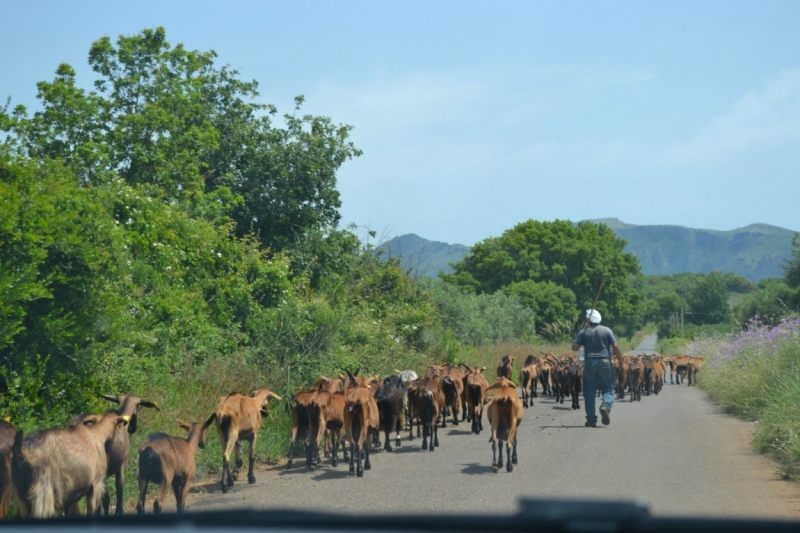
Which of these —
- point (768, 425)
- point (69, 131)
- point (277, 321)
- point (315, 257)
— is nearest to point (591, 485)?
point (768, 425)

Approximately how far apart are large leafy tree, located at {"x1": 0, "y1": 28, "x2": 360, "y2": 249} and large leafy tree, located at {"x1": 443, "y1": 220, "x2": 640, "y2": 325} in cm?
4963

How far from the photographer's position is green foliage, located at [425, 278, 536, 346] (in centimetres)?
3678

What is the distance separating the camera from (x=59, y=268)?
1159cm

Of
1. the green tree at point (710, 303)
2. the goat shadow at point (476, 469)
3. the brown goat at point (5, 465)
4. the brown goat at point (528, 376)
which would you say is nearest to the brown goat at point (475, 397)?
the goat shadow at point (476, 469)

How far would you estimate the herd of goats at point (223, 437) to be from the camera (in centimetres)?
741

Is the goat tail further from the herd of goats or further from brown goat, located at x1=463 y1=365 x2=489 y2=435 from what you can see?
brown goat, located at x1=463 y1=365 x2=489 y2=435

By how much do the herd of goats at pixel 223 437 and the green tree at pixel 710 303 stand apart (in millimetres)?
120057

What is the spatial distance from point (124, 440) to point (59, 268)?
3.50m

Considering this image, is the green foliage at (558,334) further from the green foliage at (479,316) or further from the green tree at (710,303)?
the green tree at (710,303)

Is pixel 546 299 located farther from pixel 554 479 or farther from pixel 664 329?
pixel 664 329

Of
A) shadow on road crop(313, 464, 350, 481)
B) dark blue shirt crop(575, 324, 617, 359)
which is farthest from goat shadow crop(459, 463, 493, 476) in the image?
dark blue shirt crop(575, 324, 617, 359)

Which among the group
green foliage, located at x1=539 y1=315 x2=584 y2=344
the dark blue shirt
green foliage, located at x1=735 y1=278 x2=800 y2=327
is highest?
green foliage, located at x1=735 y1=278 x2=800 y2=327

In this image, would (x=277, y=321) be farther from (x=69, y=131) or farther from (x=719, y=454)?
(x=69, y=131)

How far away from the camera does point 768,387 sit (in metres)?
17.5
